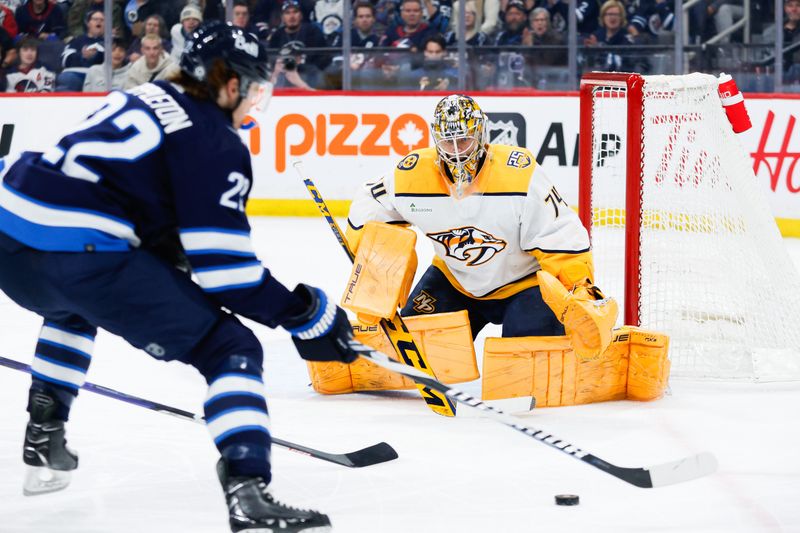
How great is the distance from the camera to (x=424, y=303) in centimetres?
366

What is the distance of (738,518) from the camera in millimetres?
2416

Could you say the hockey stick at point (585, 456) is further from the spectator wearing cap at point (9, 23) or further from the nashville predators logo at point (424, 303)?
the spectator wearing cap at point (9, 23)

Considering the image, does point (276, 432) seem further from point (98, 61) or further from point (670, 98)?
point (98, 61)

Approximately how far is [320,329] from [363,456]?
0.68m

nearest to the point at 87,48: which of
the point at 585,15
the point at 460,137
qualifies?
the point at 585,15

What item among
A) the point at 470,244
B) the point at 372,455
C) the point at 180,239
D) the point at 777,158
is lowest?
the point at 777,158

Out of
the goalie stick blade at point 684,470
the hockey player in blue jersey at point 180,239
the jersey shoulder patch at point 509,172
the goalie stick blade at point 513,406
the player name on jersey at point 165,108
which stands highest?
the player name on jersey at point 165,108

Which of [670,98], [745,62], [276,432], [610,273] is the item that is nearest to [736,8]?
[745,62]

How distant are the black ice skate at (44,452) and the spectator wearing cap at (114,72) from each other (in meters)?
5.83

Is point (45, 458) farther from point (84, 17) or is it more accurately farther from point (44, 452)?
point (84, 17)

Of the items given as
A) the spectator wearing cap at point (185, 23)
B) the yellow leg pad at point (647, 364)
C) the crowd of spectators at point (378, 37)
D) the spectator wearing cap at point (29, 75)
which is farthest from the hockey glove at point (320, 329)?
the spectator wearing cap at point (29, 75)

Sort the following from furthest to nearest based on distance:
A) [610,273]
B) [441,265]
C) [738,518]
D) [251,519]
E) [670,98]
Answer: [610,273] → [670,98] → [441,265] → [738,518] → [251,519]

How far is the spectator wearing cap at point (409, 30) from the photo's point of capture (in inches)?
303

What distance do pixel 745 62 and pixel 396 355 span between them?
14.8ft
